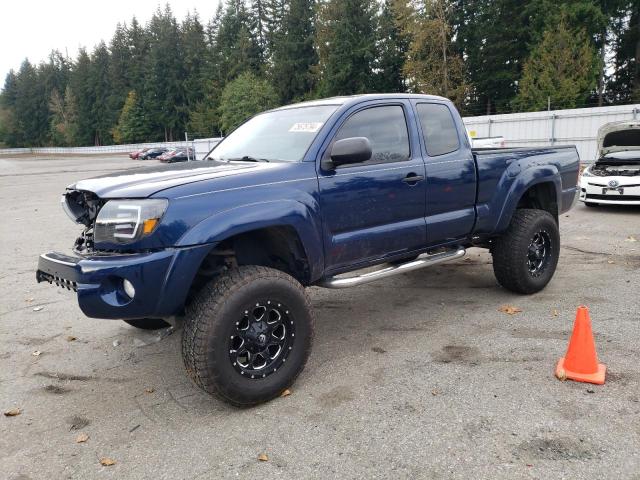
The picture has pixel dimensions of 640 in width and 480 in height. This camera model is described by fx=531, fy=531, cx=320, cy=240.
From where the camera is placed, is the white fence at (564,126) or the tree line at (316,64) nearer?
the white fence at (564,126)

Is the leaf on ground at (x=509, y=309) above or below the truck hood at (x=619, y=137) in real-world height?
below

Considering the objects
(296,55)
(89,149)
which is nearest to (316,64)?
(296,55)

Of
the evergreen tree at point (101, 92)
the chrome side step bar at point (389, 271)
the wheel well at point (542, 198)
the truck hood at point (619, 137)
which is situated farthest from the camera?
the evergreen tree at point (101, 92)

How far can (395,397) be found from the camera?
342cm

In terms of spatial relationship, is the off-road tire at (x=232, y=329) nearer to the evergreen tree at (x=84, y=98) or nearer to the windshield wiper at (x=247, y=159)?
the windshield wiper at (x=247, y=159)

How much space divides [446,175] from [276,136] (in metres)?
1.49

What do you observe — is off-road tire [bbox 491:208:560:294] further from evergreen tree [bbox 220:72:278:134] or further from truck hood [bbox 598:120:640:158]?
evergreen tree [bbox 220:72:278:134]

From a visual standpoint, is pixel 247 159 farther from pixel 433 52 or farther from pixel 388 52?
pixel 388 52

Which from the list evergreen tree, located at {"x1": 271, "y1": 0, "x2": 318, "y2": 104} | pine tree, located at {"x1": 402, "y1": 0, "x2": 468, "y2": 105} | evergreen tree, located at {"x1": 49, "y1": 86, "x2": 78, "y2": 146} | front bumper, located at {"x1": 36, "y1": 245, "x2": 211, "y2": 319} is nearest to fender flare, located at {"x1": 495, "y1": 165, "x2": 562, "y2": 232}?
front bumper, located at {"x1": 36, "y1": 245, "x2": 211, "y2": 319}

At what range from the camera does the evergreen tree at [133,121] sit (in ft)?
260

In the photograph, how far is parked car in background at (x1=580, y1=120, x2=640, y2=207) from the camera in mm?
10047

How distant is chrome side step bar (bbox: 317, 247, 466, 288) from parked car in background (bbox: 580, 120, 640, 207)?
6.79 meters

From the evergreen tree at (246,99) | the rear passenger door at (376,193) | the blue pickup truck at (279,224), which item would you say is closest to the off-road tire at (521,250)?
the blue pickup truck at (279,224)

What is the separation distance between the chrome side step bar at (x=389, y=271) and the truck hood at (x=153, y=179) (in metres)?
1.00
